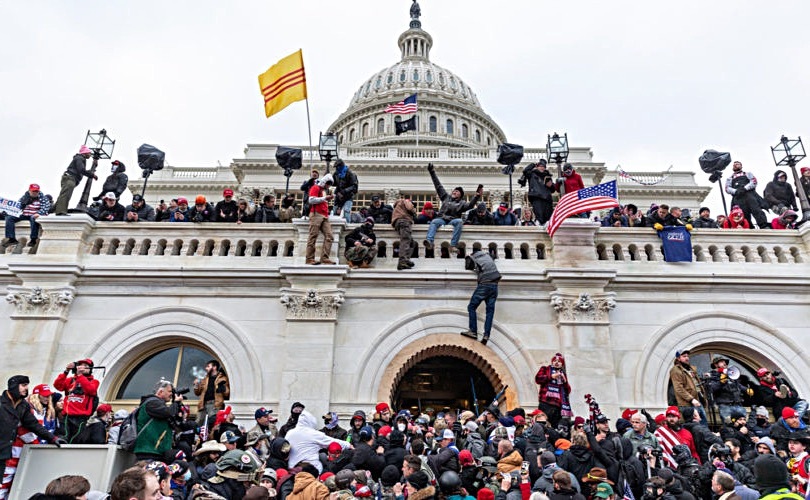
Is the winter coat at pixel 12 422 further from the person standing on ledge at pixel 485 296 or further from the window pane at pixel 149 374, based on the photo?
the person standing on ledge at pixel 485 296

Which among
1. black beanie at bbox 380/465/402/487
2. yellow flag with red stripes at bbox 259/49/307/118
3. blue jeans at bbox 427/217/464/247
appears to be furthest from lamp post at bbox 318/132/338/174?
black beanie at bbox 380/465/402/487

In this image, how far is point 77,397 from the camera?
9.42 meters

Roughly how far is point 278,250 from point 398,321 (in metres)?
3.51

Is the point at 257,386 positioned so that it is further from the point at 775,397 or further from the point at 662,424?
the point at 775,397

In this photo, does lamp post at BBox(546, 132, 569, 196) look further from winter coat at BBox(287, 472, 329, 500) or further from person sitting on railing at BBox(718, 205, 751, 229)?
winter coat at BBox(287, 472, 329, 500)

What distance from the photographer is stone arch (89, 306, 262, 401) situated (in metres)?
12.5

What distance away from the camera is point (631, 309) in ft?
42.9

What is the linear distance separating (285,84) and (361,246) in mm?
8264

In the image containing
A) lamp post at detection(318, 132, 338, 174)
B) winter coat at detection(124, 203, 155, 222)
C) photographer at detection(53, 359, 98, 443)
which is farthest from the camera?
lamp post at detection(318, 132, 338, 174)

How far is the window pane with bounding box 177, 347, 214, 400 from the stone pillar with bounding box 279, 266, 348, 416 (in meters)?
2.21

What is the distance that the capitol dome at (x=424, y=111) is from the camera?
81.5 meters

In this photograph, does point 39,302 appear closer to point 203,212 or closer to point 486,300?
point 203,212

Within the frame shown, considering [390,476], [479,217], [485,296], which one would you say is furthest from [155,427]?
[479,217]

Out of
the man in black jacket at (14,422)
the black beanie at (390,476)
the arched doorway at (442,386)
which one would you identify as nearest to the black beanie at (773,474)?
the black beanie at (390,476)
